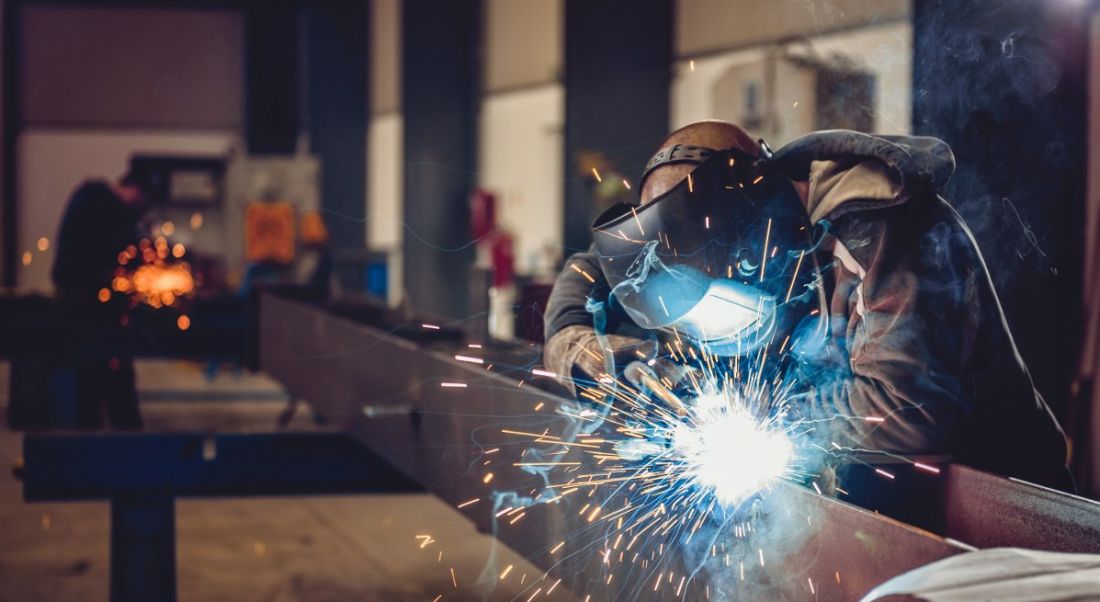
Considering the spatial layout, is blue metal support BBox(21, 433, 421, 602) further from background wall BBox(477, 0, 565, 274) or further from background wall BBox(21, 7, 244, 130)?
background wall BBox(21, 7, 244, 130)

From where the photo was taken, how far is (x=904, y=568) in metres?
0.94

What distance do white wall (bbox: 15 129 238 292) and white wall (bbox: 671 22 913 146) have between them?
22.3 ft

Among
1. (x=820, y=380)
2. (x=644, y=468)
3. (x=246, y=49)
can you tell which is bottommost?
(x=644, y=468)

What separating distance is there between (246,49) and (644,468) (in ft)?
34.7

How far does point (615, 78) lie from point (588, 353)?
3265 mm

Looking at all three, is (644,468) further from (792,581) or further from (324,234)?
(324,234)

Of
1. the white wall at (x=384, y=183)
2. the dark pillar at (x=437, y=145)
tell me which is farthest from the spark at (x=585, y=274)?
the white wall at (x=384, y=183)

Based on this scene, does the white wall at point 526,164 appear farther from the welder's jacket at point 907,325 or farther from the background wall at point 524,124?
the welder's jacket at point 907,325

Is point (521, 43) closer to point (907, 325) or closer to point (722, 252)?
point (722, 252)

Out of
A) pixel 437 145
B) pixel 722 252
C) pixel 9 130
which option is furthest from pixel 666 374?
pixel 9 130

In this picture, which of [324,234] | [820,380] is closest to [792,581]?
[820,380]

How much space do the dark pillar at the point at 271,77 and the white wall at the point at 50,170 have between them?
142 centimetres

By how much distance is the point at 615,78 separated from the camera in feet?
15.2

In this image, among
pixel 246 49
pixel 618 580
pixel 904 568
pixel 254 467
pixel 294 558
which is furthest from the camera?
pixel 246 49
